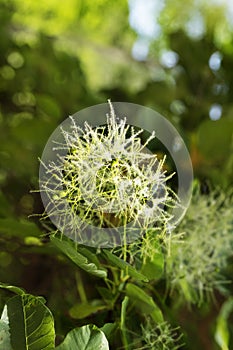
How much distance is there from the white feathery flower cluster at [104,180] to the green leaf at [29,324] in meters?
0.07

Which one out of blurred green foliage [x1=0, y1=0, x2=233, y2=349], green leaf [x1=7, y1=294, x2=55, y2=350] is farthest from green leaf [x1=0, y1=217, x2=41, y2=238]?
green leaf [x1=7, y1=294, x2=55, y2=350]

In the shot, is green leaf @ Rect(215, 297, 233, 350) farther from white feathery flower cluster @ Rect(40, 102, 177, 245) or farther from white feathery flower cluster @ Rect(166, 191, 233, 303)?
white feathery flower cluster @ Rect(40, 102, 177, 245)

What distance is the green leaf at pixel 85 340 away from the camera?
0.30 meters

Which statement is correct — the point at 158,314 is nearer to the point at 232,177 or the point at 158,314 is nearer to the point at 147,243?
the point at 147,243

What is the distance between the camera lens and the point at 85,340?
0.31 meters

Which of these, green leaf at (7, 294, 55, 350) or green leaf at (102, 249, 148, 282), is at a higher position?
green leaf at (102, 249, 148, 282)

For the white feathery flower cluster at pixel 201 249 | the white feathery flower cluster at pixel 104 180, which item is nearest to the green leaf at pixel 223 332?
the white feathery flower cluster at pixel 201 249

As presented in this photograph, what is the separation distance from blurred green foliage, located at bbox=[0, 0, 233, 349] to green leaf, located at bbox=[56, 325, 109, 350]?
98 millimetres

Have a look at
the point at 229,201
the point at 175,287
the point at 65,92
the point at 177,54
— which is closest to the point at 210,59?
the point at 177,54

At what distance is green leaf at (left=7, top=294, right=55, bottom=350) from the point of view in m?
0.30

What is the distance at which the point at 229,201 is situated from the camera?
0.54 metres

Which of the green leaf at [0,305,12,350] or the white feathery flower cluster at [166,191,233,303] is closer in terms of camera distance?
the green leaf at [0,305,12,350]

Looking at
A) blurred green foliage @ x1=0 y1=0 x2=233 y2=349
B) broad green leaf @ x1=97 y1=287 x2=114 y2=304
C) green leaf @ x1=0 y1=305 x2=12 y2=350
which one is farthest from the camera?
blurred green foliage @ x1=0 y1=0 x2=233 y2=349

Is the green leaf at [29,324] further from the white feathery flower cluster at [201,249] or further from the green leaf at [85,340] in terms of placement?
the white feathery flower cluster at [201,249]
